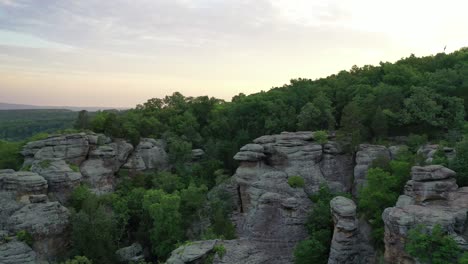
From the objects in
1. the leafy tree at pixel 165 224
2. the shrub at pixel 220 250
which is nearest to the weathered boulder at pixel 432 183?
the shrub at pixel 220 250

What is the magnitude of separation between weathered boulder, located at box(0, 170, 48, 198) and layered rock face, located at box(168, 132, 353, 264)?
12740 millimetres

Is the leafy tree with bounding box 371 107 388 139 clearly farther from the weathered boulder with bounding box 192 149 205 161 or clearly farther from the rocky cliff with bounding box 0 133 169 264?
the rocky cliff with bounding box 0 133 169 264

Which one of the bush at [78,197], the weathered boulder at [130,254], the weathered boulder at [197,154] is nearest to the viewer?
the weathered boulder at [130,254]

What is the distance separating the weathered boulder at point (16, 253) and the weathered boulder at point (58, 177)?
5.56 metres

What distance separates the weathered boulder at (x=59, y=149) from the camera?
33531 mm

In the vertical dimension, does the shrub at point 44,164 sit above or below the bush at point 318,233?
above

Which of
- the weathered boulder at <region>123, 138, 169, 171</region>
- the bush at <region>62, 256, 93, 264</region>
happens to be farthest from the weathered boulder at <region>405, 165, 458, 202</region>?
the weathered boulder at <region>123, 138, 169, 171</region>

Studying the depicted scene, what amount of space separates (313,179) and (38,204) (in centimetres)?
2267

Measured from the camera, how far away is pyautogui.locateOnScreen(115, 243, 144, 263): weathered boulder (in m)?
29.3

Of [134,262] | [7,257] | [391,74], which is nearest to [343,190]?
[391,74]

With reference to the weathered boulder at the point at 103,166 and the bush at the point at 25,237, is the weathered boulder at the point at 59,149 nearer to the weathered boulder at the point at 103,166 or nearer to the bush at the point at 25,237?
the weathered boulder at the point at 103,166

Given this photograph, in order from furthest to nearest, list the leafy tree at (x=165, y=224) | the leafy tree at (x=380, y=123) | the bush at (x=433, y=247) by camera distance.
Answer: the leafy tree at (x=380, y=123) → the leafy tree at (x=165, y=224) → the bush at (x=433, y=247)

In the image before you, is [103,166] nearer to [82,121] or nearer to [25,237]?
[82,121]

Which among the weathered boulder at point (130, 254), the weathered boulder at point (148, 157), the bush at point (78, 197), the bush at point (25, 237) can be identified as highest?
the weathered boulder at point (148, 157)
